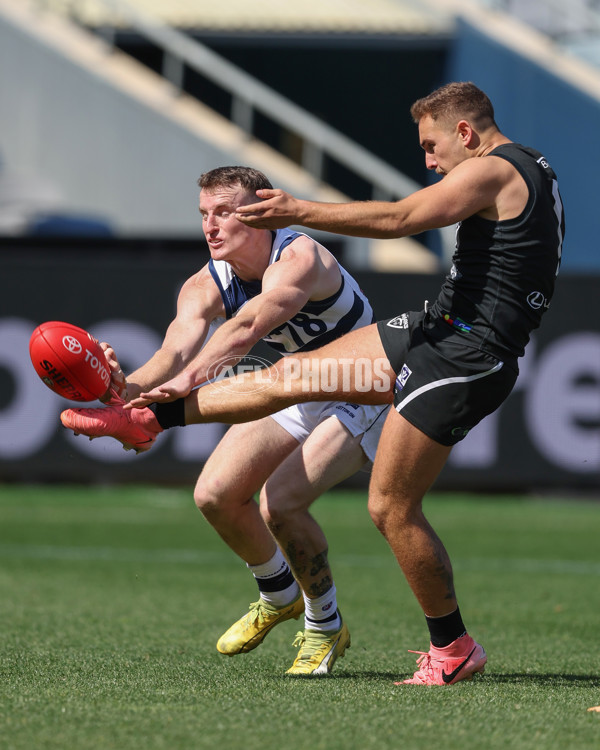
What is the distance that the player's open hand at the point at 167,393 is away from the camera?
16.1 ft

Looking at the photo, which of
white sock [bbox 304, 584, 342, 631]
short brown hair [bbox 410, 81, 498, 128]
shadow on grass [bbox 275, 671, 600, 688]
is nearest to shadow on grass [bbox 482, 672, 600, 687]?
shadow on grass [bbox 275, 671, 600, 688]

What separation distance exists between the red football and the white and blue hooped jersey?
30.7 inches

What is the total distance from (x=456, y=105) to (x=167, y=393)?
1.66m

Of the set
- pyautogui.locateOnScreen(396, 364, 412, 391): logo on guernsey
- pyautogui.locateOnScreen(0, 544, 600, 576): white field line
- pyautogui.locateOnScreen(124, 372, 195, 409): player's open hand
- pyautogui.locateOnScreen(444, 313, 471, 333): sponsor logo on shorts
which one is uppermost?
pyautogui.locateOnScreen(444, 313, 471, 333): sponsor logo on shorts

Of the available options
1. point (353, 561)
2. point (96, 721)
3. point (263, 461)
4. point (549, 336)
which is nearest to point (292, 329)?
point (263, 461)

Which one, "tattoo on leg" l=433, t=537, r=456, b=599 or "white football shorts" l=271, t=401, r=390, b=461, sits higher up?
"white football shorts" l=271, t=401, r=390, b=461

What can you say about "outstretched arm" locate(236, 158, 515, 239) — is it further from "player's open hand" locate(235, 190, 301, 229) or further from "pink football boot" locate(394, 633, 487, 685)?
"pink football boot" locate(394, 633, 487, 685)

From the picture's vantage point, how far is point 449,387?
4.77 metres

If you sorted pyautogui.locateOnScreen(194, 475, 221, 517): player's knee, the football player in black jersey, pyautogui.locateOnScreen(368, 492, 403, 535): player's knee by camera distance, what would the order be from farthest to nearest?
pyautogui.locateOnScreen(194, 475, 221, 517): player's knee
pyautogui.locateOnScreen(368, 492, 403, 535): player's knee
the football player in black jersey

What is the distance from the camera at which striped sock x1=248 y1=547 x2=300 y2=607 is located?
222 inches

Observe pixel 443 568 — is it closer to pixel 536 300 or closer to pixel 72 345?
pixel 536 300

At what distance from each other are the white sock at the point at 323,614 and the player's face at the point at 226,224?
5.36 ft

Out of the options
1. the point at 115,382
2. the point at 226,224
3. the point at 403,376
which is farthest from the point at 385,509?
the point at 226,224

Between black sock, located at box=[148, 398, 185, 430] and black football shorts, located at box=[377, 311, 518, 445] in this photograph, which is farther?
black sock, located at box=[148, 398, 185, 430]
